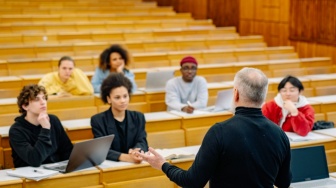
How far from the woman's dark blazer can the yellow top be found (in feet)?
3.07

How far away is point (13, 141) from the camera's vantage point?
1.88 m

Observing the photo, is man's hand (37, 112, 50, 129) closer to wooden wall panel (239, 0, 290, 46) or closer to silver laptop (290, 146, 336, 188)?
silver laptop (290, 146, 336, 188)

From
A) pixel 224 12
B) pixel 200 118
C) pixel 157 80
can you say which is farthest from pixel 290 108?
pixel 224 12

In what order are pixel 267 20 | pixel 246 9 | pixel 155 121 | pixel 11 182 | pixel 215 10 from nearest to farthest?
pixel 11 182 → pixel 155 121 → pixel 267 20 → pixel 246 9 → pixel 215 10

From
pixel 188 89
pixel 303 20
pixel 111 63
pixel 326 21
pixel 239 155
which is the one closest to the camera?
pixel 239 155

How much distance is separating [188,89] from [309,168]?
1.23 meters

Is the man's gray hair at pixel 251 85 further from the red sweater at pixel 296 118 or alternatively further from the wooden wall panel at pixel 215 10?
the wooden wall panel at pixel 215 10

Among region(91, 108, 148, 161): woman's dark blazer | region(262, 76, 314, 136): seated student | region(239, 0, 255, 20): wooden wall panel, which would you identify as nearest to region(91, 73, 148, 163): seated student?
region(91, 108, 148, 161): woman's dark blazer

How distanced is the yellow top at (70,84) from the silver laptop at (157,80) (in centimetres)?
34

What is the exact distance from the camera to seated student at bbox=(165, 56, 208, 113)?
9.59ft

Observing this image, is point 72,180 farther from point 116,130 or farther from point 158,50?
point 158,50

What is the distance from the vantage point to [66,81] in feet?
9.84

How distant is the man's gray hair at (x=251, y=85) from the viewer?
1142 millimetres

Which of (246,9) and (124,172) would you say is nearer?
(124,172)
